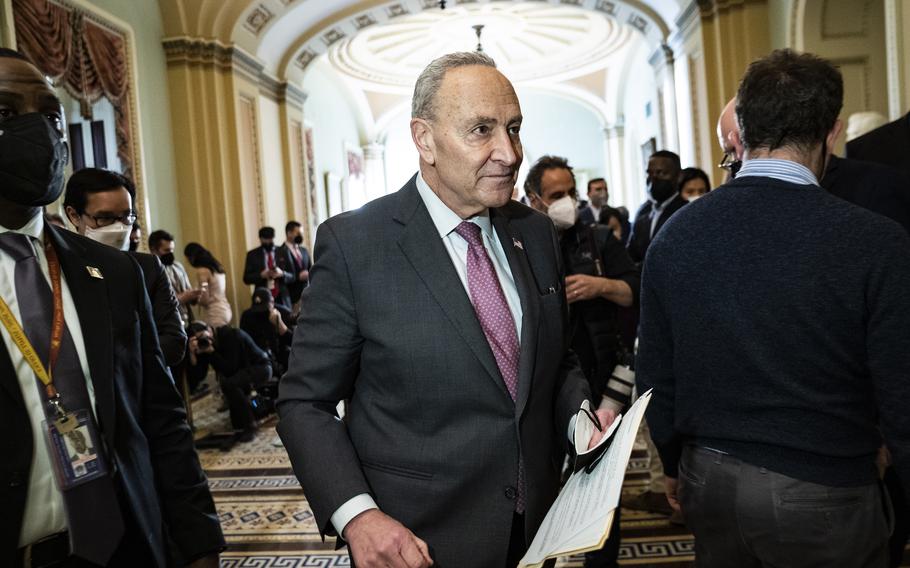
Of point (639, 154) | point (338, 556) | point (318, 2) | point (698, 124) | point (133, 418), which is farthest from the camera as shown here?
point (639, 154)

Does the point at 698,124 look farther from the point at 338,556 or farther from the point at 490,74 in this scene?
the point at 490,74

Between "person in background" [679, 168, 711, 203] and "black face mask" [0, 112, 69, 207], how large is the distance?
336 cm

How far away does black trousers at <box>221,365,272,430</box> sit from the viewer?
18.3 ft

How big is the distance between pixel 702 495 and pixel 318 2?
383 inches

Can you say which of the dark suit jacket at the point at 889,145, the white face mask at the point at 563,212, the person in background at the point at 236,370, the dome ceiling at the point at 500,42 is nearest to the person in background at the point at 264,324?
the person in background at the point at 236,370

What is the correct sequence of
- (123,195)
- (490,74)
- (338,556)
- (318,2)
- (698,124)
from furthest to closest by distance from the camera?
(318,2) → (698,124) → (338,556) → (123,195) → (490,74)

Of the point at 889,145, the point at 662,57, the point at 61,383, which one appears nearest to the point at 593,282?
the point at 889,145

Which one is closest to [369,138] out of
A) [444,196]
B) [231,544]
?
[231,544]

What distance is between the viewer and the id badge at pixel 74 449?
1174 mm

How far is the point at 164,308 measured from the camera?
9.26 feet

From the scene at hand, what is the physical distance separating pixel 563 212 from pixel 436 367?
138cm

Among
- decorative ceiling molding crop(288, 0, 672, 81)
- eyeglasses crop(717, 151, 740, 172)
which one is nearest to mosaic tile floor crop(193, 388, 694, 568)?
eyeglasses crop(717, 151, 740, 172)

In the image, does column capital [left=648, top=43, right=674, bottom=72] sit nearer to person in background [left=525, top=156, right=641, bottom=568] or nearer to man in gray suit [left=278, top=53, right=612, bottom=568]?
person in background [left=525, top=156, right=641, bottom=568]

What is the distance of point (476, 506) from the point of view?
4.67 feet
